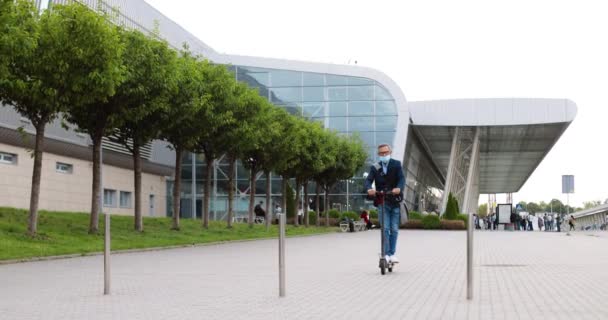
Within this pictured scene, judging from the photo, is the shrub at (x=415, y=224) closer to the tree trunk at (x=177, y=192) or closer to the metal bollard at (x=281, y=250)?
the tree trunk at (x=177, y=192)

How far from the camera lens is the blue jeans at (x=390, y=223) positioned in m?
12.7

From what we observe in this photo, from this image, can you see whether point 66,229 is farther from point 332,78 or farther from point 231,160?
point 332,78


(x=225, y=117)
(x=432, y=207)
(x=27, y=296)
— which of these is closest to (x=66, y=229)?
(x=225, y=117)

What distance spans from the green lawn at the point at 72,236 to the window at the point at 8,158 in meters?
6.09

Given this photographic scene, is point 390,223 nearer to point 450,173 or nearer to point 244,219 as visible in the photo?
point 244,219

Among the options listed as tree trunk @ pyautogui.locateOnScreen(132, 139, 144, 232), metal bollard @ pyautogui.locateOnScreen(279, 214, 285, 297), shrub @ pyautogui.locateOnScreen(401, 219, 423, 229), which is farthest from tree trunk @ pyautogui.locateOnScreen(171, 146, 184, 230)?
shrub @ pyautogui.locateOnScreen(401, 219, 423, 229)

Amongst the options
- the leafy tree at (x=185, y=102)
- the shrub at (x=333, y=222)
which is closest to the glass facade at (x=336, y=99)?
the shrub at (x=333, y=222)

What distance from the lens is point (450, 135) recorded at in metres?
70.0

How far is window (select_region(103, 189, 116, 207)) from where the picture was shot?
4644 centimetres

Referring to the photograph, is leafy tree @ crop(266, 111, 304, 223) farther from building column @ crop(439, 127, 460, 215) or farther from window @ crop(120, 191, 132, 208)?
building column @ crop(439, 127, 460, 215)

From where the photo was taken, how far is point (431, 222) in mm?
55094

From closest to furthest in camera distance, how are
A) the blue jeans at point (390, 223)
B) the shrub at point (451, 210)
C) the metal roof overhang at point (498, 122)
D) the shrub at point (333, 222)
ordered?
1. the blue jeans at point (390, 223)
2. the shrub at point (333, 222)
3. the shrub at point (451, 210)
4. the metal roof overhang at point (498, 122)

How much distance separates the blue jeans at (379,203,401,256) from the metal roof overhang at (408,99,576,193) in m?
49.9

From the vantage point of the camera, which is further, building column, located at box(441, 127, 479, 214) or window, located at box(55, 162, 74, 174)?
building column, located at box(441, 127, 479, 214)
